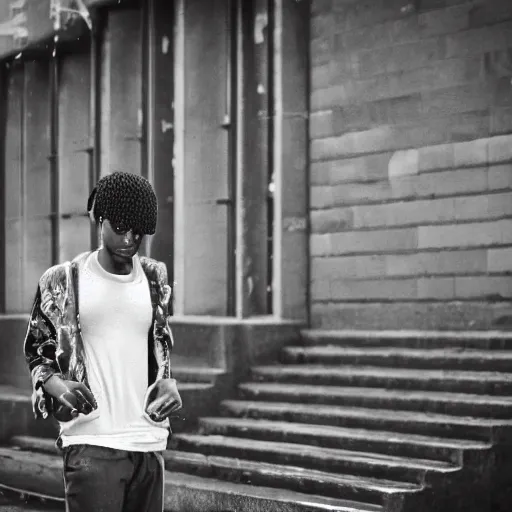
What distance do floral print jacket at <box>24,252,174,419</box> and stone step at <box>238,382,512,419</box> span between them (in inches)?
215

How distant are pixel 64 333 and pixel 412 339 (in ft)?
22.9

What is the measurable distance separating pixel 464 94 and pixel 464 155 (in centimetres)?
54

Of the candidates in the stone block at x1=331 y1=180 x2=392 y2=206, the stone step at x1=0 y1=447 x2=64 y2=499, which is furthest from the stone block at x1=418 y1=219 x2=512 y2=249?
the stone step at x1=0 y1=447 x2=64 y2=499

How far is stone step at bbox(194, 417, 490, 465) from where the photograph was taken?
850 centimetres

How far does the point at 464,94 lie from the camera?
10250mm

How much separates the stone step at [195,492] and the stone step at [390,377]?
1593 millimetres

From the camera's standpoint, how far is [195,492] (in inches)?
345

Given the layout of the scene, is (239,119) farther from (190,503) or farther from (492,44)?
(190,503)

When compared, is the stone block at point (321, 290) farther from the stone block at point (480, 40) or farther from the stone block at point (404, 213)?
the stone block at point (480, 40)

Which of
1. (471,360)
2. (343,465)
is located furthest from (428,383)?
(343,465)

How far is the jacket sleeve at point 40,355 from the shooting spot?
366 cm

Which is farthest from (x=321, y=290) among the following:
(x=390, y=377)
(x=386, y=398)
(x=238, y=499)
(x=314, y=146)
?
(x=238, y=499)

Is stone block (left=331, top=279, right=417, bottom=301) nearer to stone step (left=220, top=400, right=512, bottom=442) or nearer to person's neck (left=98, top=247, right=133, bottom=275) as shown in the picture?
stone step (left=220, top=400, right=512, bottom=442)

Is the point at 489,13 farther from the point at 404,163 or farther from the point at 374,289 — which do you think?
the point at 374,289
